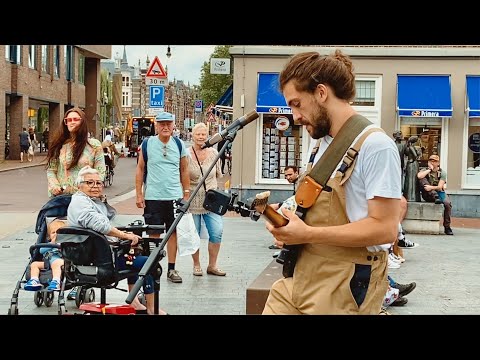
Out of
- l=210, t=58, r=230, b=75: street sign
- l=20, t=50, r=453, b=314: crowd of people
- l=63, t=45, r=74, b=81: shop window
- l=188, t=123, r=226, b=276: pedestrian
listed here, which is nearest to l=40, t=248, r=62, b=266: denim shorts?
l=188, t=123, r=226, b=276: pedestrian

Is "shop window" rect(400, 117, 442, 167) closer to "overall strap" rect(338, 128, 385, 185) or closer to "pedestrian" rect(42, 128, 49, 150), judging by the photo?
"overall strap" rect(338, 128, 385, 185)

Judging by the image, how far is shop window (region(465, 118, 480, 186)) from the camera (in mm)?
16047

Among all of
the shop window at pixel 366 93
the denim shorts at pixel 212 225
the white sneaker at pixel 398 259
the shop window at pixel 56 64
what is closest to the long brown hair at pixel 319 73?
the denim shorts at pixel 212 225

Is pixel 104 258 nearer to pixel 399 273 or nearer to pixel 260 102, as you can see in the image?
pixel 399 273

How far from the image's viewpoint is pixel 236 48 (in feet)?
52.5

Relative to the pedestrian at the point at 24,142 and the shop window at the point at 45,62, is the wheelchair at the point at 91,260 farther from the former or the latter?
the shop window at the point at 45,62

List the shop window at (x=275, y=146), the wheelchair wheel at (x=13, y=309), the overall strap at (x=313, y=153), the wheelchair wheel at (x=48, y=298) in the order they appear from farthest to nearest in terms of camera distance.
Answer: the shop window at (x=275, y=146) < the wheelchair wheel at (x=48, y=298) < the wheelchair wheel at (x=13, y=309) < the overall strap at (x=313, y=153)

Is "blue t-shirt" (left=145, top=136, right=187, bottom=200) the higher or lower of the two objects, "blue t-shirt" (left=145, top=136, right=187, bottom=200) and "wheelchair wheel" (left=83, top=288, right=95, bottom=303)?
the higher

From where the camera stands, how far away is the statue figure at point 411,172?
13189mm

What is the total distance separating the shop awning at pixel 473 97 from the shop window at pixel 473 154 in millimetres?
288

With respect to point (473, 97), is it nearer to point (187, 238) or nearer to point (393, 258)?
point (393, 258)
